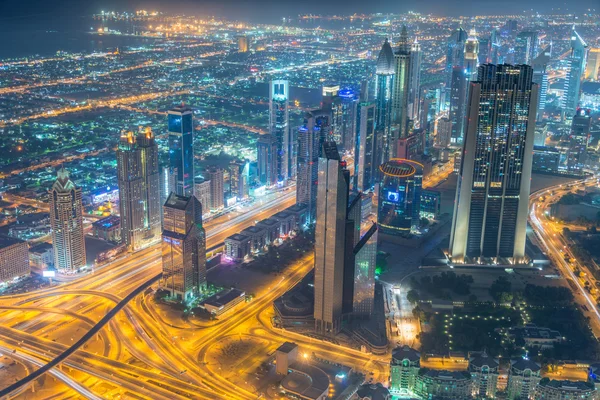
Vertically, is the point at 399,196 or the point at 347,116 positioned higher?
the point at 347,116

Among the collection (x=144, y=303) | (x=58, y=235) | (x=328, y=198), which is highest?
(x=328, y=198)

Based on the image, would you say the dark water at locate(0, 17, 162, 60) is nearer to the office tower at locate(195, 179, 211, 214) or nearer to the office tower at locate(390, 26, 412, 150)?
the office tower at locate(195, 179, 211, 214)

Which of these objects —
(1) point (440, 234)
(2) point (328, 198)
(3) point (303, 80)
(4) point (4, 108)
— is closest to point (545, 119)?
(3) point (303, 80)

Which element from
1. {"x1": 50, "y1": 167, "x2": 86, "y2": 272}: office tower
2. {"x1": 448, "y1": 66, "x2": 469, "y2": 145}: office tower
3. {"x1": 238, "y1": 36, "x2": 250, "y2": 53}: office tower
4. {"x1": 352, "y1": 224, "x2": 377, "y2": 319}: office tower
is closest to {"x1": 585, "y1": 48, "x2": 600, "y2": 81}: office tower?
{"x1": 448, "y1": 66, "x2": 469, "y2": 145}: office tower

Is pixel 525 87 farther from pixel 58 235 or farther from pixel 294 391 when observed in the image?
pixel 58 235

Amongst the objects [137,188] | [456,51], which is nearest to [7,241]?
[137,188]

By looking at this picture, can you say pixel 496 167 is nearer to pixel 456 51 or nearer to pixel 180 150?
pixel 180 150
